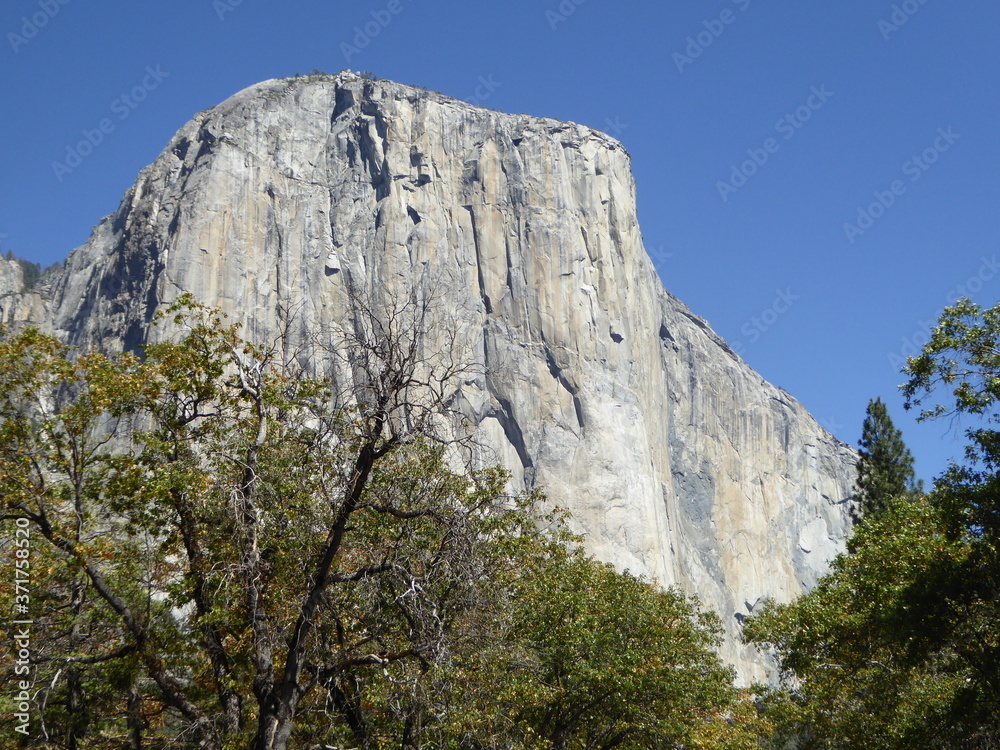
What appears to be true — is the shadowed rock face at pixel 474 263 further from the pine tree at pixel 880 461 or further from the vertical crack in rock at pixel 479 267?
the pine tree at pixel 880 461

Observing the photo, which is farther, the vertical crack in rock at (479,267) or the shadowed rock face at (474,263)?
the vertical crack in rock at (479,267)

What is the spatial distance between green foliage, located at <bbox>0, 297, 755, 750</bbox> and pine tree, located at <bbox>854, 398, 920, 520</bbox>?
3158 cm

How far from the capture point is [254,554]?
11.5m

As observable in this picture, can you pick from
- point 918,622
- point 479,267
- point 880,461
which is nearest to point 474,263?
point 479,267

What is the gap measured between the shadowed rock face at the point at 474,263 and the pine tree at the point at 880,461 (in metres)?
40.8

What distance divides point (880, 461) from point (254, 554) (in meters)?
38.7

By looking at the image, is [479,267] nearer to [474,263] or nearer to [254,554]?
[474,263]

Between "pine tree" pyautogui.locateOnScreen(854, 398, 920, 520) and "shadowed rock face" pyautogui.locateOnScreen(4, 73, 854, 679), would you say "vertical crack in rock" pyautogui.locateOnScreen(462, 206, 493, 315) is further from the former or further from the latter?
"pine tree" pyautogui.locateOnScreen(854, 398, 920, 520)

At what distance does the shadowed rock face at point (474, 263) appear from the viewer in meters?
87.6

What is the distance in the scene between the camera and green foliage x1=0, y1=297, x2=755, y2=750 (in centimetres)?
1164

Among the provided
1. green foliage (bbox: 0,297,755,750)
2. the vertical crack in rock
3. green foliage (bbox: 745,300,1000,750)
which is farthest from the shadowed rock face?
green foliage (bbox: 0,297,755,750)

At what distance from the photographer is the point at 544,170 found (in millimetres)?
98688

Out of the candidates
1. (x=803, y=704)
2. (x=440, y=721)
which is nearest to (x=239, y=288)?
(x=803, y=704)

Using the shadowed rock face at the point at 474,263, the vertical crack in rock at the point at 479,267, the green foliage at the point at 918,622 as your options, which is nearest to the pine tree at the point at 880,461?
the green foliage at the point at 918,622
